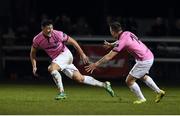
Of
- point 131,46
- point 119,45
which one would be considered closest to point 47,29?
point 119,45

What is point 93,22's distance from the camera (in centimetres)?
3084

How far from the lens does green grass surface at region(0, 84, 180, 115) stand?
14562mm

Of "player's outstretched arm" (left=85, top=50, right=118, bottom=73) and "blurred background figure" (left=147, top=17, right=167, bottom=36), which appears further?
"blurred background figure" (left=147, top=17, right=167, bottom=36)

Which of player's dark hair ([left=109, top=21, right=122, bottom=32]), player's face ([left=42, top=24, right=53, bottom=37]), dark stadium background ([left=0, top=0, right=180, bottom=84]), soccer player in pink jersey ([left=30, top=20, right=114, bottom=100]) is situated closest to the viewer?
player's dark hair ([left=109, top=21, right=122, bottom=32])

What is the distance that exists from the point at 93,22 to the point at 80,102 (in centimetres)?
1444

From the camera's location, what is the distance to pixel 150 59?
54.1ft

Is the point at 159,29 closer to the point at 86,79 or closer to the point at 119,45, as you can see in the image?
the point at 86,79

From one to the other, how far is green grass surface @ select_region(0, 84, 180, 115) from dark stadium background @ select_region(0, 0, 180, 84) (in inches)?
123

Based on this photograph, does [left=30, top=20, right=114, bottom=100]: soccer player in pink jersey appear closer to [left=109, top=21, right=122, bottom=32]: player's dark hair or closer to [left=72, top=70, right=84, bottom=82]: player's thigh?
[left=72, top=70, right=84, bottom=82]: player's thigh

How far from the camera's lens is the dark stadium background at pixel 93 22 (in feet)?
80.3

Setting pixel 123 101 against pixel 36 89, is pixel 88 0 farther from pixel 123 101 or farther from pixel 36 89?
pixel 123 101

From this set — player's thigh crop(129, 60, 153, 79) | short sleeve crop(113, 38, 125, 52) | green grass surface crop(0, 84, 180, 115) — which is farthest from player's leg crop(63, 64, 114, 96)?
short sleeve crop(113, 38, 125, 52)

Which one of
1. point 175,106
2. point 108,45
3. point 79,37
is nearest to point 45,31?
point 108,45

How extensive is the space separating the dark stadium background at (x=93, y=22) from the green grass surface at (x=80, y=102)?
3133mm
